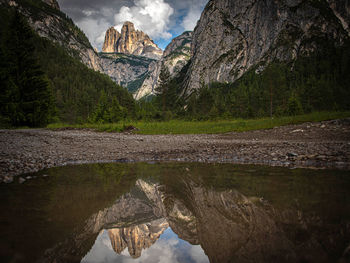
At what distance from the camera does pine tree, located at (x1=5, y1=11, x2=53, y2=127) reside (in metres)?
24.0

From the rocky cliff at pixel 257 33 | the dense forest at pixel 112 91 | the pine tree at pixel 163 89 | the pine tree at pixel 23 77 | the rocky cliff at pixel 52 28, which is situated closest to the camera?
the pine tree at pixel 23 77

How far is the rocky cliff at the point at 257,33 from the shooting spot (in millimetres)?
120812

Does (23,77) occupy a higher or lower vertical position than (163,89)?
lower

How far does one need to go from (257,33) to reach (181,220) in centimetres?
16849

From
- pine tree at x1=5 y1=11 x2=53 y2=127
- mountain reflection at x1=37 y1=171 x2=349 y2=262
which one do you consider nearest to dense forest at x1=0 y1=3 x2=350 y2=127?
pine tree at x1=5 y1=11 x2=53 y2=127

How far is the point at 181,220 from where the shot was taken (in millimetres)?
3244

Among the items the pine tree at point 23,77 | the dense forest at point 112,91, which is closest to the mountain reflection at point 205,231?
the pine tree at point 23,77

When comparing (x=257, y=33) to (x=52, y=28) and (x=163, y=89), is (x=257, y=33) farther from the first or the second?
(x=52, y=28)

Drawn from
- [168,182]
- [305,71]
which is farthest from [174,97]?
[305,71]

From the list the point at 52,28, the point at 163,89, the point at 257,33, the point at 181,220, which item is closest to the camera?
the point at 181,220

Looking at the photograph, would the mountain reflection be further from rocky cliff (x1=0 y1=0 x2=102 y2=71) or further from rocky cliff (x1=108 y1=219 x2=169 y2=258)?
rocky cliff (x1=0 y1=0 x2=102 y2=71)

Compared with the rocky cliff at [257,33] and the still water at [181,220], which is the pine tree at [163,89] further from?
the rocky cliff at [257,33]

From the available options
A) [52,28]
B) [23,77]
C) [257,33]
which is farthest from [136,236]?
[52,28]

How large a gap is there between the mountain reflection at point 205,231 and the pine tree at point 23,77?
26.5 metres
